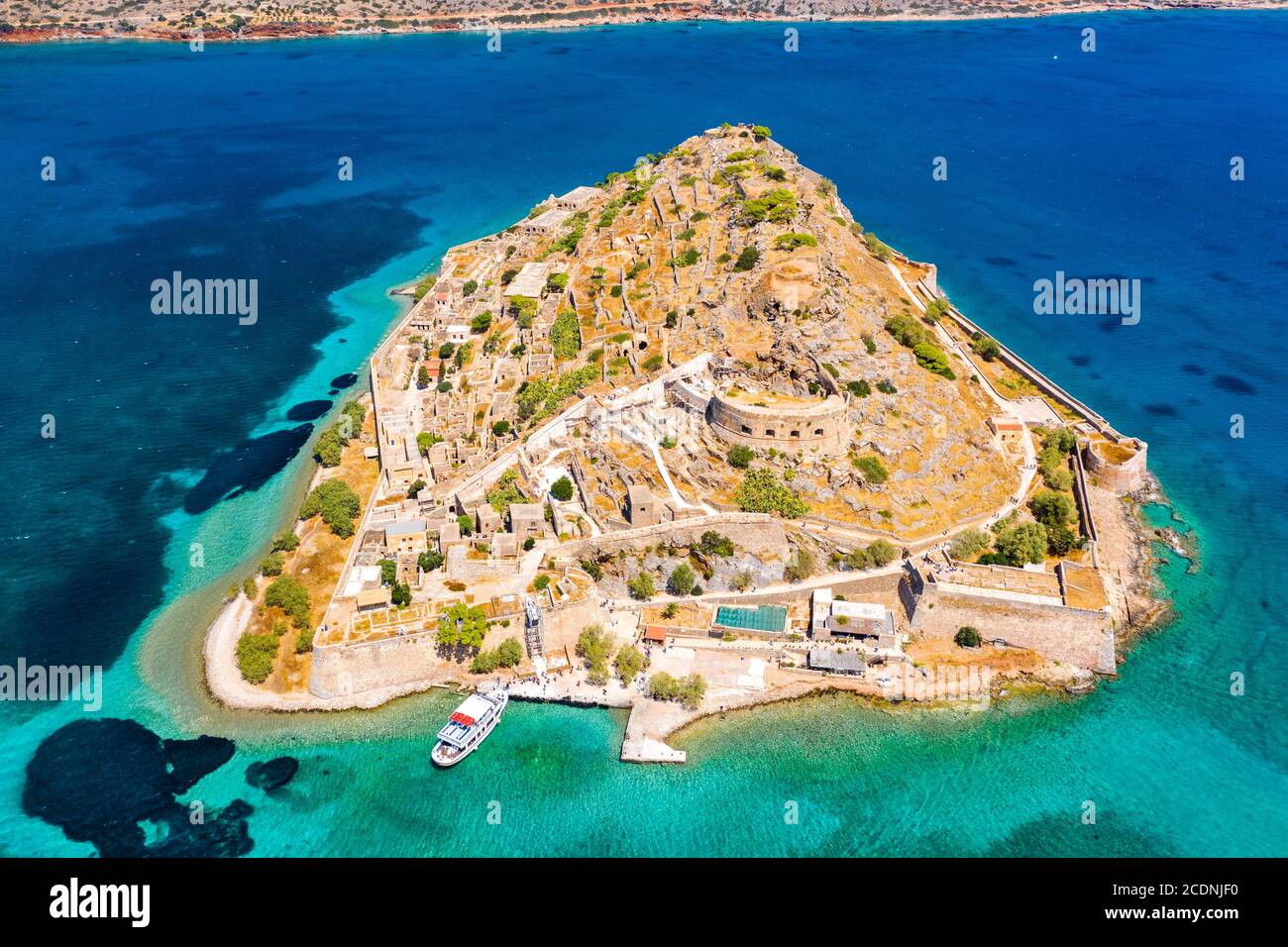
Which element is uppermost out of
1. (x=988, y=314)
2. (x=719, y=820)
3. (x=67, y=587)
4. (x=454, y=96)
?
(x=454, y=96)

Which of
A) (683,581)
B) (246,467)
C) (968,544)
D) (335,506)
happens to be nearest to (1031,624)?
(968,544)

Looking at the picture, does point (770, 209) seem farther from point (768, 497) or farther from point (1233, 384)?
point (1233, 384)

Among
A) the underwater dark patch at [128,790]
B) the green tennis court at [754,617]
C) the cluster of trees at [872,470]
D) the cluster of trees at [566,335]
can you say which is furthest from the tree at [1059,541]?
the underwater dark patch at [128,790]

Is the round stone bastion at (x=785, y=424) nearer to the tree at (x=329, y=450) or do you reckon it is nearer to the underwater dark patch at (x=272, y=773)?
the tree at (x=329, y=450)

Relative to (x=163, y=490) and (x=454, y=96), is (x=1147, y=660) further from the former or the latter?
(x=454, y=96)

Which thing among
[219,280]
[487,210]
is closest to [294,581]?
[219,280]

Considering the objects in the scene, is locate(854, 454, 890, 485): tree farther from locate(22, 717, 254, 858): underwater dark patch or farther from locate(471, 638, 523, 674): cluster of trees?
locate(22, 717, 254, 858): underwater dark patch
